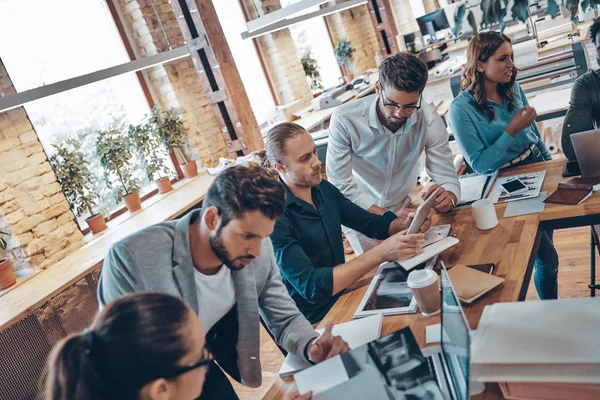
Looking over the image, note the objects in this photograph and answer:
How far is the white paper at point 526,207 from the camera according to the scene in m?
1.99

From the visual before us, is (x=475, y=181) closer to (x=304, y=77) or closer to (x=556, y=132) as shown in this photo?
(x=556, y=132)

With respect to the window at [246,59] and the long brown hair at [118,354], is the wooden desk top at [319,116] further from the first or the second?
the long brown hair at [118,354]

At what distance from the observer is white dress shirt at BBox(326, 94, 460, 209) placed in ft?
8.14

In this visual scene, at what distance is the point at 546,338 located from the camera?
1.08m

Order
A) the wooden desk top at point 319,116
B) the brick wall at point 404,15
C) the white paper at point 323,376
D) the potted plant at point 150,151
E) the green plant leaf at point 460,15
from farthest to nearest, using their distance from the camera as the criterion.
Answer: the brick wall at point 404,15, the wooden desk top at point 319,116, the potted plant at point 150,151, the green plant leaf at point 460,15, the white paper at point 323,376

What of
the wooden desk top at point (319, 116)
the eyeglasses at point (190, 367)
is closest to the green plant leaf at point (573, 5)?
the eyeglasses at point (190, 367)

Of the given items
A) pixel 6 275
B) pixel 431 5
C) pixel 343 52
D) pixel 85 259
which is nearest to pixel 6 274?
pixel 6 275

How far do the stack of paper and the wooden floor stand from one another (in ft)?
6.25

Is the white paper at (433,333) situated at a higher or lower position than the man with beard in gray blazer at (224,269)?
lower

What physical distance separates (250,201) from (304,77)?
7573 millimetres

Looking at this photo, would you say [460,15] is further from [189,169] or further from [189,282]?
[189,169]

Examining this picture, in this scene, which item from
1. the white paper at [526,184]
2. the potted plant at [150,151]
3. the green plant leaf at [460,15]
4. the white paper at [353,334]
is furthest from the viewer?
the potted plant at [150,151]

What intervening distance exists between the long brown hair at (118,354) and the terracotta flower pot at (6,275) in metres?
3.25

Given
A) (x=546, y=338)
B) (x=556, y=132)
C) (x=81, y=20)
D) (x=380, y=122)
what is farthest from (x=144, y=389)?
(x=81, y=20)
